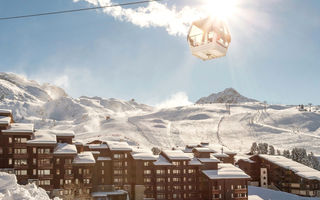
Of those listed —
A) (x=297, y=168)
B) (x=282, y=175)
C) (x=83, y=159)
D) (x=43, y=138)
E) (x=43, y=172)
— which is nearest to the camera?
(x=43, y=172)

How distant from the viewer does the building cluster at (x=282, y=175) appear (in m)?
78.6

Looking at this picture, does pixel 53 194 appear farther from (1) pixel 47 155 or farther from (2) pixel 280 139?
(2) pixel 280 139

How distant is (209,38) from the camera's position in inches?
611

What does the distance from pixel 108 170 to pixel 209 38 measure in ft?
186

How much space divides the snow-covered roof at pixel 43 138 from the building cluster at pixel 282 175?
176 feet

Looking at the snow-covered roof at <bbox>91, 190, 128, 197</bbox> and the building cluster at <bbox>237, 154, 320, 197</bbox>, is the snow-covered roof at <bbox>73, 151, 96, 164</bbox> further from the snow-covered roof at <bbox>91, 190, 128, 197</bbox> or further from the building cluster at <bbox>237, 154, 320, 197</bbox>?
the building cluster at <bbox>237, 154, 320, 197</bbox>

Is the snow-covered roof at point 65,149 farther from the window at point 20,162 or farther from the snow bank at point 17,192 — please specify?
the snow bank at point 17,192

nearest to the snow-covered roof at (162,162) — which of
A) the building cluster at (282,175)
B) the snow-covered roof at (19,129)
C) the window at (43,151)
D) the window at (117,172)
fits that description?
the window at (117,172)

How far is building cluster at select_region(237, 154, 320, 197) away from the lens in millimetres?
A: 78625

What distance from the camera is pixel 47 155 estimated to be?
5781cm

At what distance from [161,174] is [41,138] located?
957 inches

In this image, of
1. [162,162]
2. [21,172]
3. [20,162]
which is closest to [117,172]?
[162,162]

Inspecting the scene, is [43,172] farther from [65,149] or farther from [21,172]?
[65,149]

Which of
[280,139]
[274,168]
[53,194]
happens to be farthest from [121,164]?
[280,139]
